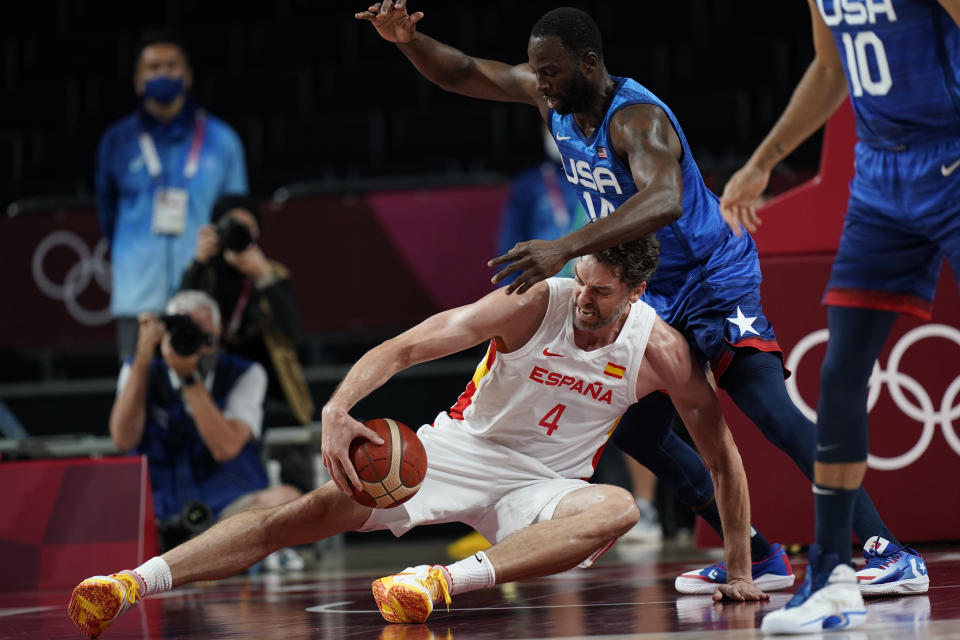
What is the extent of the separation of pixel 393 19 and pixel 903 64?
1.91 m

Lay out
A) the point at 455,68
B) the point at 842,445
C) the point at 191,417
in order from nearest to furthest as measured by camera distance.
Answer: the point at 842,445, the point at 455,68, the point at 191,417

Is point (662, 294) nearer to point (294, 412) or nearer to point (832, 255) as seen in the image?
point (832, 255)

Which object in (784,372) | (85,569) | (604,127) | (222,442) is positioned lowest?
(85,569)

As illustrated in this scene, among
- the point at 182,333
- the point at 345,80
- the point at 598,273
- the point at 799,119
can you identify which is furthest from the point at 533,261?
the point at 345,80

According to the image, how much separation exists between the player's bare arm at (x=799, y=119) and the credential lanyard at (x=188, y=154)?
4103 mm

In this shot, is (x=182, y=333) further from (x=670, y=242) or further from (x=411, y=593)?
(x=411, y=593)

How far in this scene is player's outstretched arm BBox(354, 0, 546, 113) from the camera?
4.54 meters

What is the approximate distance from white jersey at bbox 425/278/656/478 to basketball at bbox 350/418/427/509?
458mm

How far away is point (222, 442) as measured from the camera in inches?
250

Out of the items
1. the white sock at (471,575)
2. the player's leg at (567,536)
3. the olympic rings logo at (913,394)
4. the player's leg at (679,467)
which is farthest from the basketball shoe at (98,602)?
the olympic rings logo at (913,394)

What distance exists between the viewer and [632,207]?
346 centimetres

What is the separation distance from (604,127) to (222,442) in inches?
123

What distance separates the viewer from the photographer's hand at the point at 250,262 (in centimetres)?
678

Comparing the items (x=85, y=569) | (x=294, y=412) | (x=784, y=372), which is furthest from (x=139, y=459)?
(x=784, y=372)
